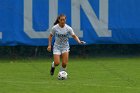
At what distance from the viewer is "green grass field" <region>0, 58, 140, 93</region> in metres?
13.0

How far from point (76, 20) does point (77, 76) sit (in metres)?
6.31

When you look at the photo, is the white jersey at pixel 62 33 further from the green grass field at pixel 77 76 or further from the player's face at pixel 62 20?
the green grass field at pixel 77 76

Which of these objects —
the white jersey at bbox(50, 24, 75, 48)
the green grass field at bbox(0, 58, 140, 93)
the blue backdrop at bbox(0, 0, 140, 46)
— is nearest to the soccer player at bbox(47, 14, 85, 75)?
the white jersey at bbox(50, 24, 75, 48)

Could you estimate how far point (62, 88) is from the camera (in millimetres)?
13109

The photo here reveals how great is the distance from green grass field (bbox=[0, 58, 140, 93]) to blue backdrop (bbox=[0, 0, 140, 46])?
3.02 ft

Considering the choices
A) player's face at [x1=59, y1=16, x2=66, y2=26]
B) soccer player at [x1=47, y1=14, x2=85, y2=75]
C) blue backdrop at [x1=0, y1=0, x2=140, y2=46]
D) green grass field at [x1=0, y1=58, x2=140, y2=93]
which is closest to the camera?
green grass field at [x1=0, y1=58, x2=140, y2=93]

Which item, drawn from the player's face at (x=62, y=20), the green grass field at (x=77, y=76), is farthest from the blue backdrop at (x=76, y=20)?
the player's face at (x=62, y=20)

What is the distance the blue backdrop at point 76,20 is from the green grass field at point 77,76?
92 cm

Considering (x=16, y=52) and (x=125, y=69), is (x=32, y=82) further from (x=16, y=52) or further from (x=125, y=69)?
(x=16, y=52)

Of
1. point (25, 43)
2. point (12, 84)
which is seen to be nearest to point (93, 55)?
point (25, 43)

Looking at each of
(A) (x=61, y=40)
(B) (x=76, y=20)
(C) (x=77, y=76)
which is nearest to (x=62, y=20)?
(A) (x=61, y=40)

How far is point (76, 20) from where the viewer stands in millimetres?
22078

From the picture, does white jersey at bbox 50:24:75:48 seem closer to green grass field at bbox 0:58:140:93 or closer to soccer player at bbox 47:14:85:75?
soccer player at bbox 47:14:85:75

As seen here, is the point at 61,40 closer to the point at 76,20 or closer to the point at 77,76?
the point at 77,76
